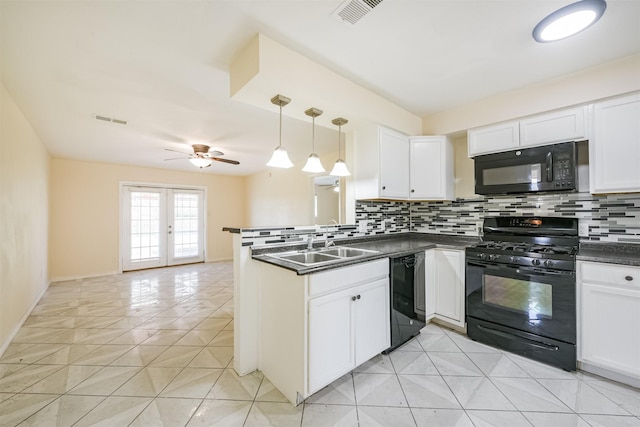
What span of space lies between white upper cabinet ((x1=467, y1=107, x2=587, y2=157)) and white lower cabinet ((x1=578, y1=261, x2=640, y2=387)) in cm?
110

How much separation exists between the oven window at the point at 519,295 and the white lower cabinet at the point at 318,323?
101 centimetres

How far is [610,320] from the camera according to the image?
1.79 metres

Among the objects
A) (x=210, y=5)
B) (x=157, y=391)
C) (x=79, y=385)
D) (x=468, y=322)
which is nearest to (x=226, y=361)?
(x=157, y=391)

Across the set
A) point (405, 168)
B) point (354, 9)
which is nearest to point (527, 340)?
point (405, 168)

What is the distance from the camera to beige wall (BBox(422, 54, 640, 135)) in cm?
197

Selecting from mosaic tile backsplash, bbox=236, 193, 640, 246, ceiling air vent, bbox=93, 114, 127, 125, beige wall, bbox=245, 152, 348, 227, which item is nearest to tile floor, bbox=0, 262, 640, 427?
mosaic tile backsplash, bbox=236, 193, 640, 246

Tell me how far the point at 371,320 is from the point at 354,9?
205 cm

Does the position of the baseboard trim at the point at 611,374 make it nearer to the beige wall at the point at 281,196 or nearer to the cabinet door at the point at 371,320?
the cabinet door at the point at 371,320

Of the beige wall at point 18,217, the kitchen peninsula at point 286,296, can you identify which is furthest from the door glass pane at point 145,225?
the kitchen peninsula at point 286,296

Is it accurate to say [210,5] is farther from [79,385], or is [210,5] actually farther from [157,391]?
[79,385]

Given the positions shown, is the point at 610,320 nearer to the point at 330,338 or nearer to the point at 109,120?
the point at 330,338

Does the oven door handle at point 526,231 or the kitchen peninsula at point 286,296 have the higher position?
the oven door handle at point 526,231

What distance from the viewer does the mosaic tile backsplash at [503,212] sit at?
85.0 inches

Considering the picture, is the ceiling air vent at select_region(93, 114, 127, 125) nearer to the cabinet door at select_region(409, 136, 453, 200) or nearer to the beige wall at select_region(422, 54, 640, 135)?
the cabinet door at select_region(409, 136, 453, 200)
